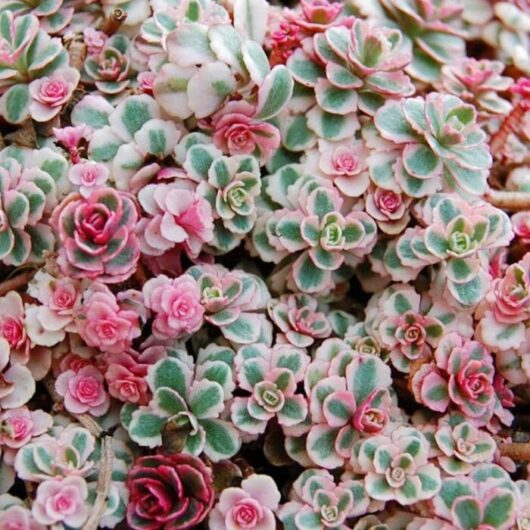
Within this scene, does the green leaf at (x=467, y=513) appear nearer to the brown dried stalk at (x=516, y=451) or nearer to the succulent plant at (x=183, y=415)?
the brown dried stalk at (x=516, y=451)

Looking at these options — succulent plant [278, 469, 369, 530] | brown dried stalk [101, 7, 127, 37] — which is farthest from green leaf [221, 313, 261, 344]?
brown dried stalk [101, 7, 127, 37]

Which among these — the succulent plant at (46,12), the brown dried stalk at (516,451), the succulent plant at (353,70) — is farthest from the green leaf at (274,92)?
the brown dried stalk at (516,451)

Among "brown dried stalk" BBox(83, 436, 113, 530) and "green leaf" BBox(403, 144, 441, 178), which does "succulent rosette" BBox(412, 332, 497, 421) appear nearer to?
"green leaf" BBox(403, 144, 441, 178)

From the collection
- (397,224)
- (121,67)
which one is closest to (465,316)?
(397,224)

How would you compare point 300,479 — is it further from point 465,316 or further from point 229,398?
point 465,316

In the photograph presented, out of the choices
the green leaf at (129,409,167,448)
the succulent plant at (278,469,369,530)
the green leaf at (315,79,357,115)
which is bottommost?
the succulent plant at (278,469,369,530)

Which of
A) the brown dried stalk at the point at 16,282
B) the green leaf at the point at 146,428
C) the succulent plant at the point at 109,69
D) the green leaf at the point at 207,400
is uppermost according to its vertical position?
the succulent plant at the point at 109,69
